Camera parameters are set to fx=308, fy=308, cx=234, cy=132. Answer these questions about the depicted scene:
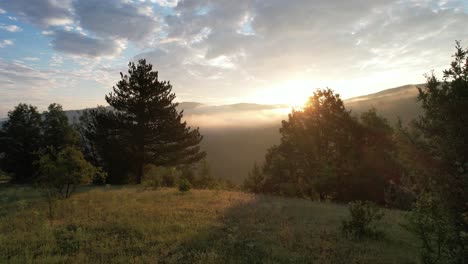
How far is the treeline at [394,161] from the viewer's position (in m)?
7.05

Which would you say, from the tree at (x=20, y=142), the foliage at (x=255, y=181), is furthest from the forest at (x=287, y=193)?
the tree at (x=20, y=142)

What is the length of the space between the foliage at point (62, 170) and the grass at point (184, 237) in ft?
4.74

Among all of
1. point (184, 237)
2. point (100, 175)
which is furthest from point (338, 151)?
point (184, 237)

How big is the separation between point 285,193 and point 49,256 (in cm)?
3374

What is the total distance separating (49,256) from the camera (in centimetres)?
871

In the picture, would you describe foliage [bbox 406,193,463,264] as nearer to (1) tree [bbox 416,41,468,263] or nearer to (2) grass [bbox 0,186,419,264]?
(1) tree [bbox 416,41,468,263]

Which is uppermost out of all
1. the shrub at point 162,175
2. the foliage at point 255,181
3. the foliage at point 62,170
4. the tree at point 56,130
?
the tree at point 56,130

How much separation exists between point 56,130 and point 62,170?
36.0m

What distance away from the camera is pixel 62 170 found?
17.4 metres

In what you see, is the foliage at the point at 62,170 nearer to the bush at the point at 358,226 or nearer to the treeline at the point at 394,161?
the bush at the point at 358,226

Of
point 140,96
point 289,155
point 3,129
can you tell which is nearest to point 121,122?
point 140,96

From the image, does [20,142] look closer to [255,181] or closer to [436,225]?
[255,181]

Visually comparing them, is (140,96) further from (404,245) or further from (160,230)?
(404,245)

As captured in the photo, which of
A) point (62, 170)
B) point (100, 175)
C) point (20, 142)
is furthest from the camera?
point (20, 142)
